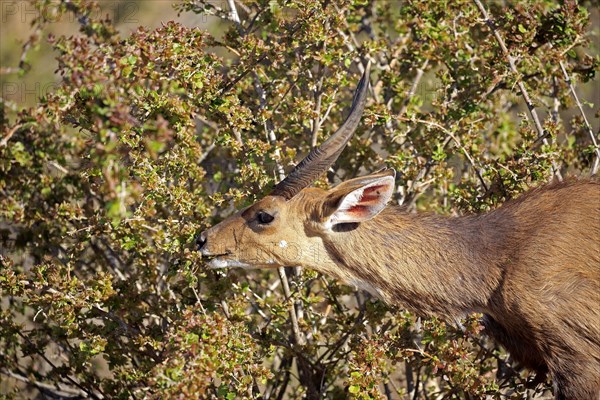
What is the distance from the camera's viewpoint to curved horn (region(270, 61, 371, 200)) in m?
5.91

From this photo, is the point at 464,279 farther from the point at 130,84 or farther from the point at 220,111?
→ the point at 130,84

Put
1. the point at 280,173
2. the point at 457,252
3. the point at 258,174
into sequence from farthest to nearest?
the point at 280,173 → the point at 258,174 → the point at 457,252

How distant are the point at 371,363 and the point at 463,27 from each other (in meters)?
3.01

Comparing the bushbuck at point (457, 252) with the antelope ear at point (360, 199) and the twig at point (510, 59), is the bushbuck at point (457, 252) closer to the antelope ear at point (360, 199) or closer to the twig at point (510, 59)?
the antelope ear at point (360, 199)

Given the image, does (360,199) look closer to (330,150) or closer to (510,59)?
(330,150)

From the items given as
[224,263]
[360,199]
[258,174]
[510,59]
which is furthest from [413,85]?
[224,263]

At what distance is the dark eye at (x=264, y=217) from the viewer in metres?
6.23

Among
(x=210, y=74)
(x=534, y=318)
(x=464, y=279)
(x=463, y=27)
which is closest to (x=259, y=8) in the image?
(x=210, y=74)

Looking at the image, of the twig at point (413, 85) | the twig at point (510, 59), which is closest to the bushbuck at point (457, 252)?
the twig at point (510, 59)

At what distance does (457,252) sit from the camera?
604 cm

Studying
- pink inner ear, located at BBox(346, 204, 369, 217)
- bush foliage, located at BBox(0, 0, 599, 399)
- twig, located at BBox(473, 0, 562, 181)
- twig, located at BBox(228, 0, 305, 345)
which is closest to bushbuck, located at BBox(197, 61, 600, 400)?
pink inner ear, located at BBox(346, 204, 369, 217)

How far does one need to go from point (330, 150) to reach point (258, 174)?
0.79 meters

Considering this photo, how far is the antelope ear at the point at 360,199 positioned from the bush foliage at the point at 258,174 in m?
0.67

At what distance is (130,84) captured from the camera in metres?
5.00
